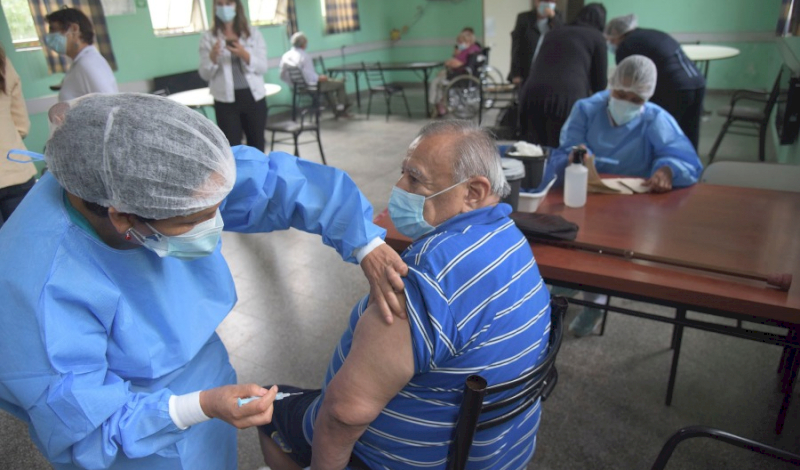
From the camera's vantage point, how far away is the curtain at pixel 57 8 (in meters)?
5.05

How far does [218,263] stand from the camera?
109cm

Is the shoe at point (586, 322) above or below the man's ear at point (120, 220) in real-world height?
below

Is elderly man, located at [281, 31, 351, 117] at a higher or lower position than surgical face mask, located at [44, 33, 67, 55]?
lower

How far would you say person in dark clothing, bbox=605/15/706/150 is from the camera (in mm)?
2930

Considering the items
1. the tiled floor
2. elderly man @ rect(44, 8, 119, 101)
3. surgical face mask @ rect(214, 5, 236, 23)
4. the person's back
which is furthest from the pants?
the person's back

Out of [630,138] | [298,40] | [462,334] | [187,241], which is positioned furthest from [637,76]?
[298,40]

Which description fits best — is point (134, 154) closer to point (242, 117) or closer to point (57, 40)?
point (57, 40)

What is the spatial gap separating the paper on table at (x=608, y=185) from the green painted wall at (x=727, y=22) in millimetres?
6191

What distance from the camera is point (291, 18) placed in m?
7.93

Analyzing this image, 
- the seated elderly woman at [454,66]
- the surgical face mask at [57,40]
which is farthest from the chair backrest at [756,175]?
the seated elderly woman at [454,66]

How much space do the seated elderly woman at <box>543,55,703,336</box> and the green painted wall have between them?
19.3 ft

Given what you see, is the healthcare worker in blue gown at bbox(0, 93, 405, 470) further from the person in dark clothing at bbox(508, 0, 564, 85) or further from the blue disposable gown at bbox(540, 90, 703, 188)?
the person in dark clothing at bbox(508, 0, 564, 85)

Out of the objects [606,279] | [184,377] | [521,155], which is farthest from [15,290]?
[521,155]

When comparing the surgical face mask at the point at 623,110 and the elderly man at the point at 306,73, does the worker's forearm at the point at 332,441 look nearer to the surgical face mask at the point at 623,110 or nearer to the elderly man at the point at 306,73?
the surgical face mask at the point at 623,110
